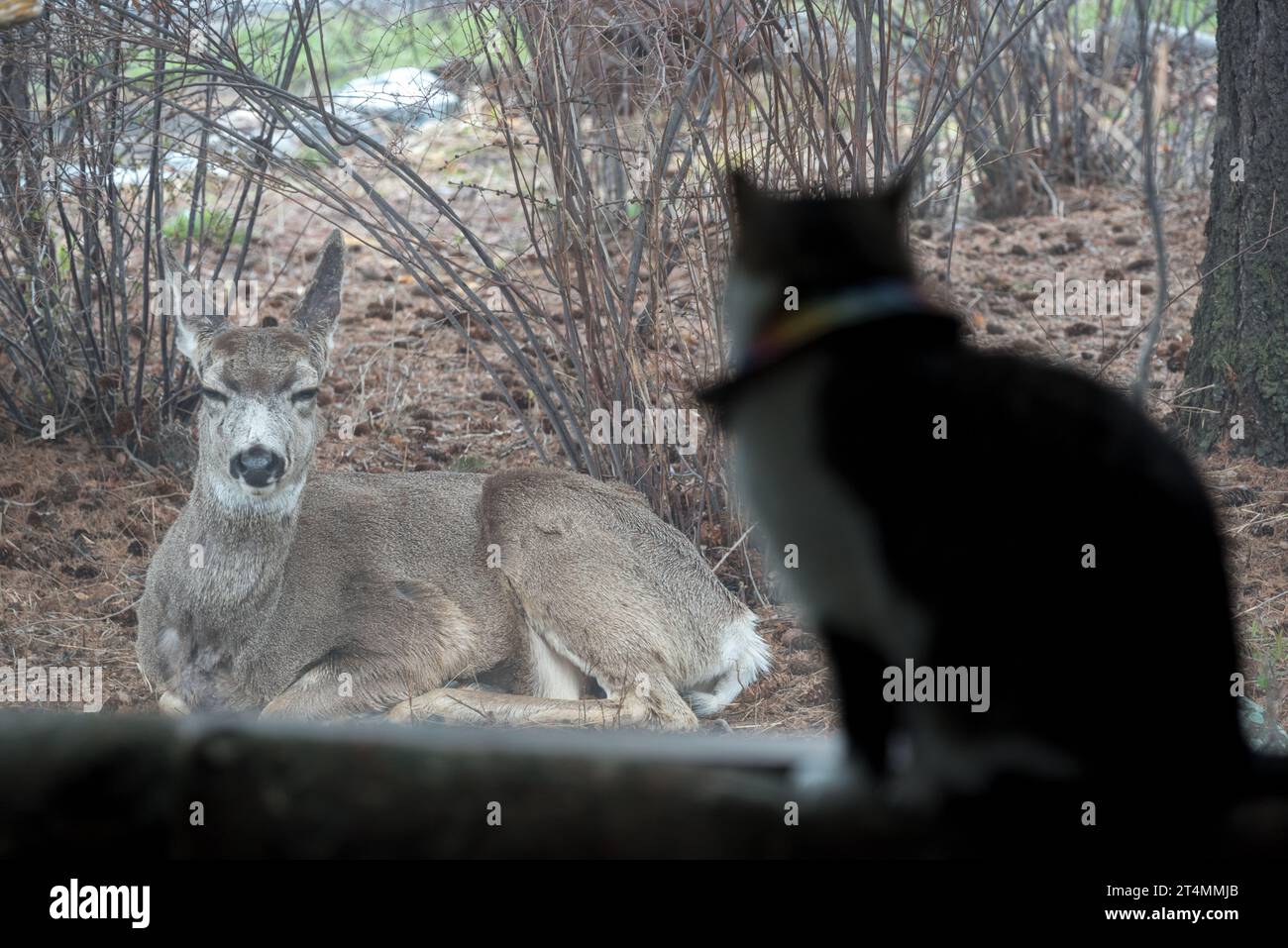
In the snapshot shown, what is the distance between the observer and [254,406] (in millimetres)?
5363

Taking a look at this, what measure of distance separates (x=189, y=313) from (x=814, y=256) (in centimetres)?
399

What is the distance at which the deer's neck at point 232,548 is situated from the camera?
5.60 m

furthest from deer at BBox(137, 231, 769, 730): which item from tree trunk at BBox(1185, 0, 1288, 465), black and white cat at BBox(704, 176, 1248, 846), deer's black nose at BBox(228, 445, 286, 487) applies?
black and white cat at BBox(704, 176, 1248, 846)

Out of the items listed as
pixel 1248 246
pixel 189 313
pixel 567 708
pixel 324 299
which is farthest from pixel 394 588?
pixel 1248 246

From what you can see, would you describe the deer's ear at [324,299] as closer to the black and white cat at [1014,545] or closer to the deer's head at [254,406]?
the deer's head at [254,406]

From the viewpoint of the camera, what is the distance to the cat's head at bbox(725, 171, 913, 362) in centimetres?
229

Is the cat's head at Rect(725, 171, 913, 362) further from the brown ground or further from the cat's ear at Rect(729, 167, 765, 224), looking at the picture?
the brown ground

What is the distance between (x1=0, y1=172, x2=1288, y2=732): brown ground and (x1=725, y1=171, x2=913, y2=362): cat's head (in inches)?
111

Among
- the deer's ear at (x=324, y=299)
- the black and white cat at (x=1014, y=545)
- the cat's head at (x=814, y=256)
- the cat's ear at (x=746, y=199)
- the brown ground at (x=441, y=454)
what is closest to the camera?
the black and white cat at (x=1014, y=545)

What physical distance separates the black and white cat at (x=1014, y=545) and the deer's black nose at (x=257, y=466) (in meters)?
3.42

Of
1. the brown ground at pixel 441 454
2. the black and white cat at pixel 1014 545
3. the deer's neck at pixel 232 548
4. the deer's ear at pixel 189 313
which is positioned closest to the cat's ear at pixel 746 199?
the black and white cat at pixel 1014 545

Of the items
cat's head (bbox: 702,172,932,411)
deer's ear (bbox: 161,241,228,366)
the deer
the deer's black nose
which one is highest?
deer's ear (bbox: 161,241,228,366)

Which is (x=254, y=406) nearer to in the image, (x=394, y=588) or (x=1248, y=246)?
(x=394, y=588)

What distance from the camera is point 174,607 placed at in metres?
5.63
